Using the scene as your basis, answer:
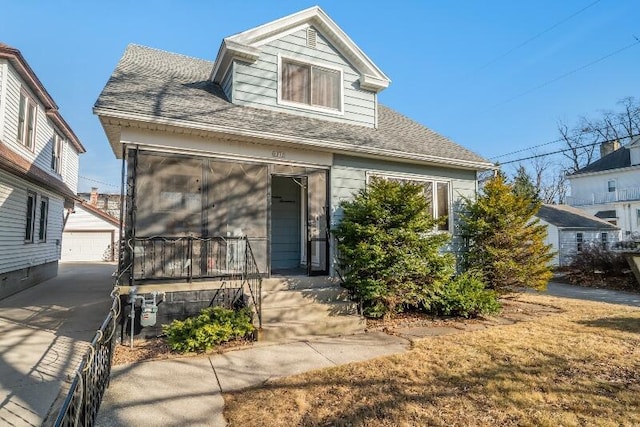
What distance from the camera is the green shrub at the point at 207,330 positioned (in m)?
5.00

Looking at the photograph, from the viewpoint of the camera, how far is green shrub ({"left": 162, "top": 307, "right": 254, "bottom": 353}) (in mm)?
5004

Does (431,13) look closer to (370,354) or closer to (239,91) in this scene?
(239,91)

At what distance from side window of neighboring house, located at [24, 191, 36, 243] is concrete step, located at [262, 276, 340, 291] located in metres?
9.33

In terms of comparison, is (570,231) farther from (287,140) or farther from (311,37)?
(287,140)

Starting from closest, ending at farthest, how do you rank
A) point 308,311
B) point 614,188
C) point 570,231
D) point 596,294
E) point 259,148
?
point 308,311, point 259,148, point 596,294, point 570,231, point 614,188

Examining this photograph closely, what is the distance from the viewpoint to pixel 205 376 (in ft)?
13.8

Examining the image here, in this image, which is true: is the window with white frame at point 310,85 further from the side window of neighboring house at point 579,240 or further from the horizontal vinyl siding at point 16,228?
the side window of neighboring house at point 579,240

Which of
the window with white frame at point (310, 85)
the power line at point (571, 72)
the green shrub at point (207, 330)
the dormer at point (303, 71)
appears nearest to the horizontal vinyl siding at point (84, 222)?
the dormer at point (303, 71)

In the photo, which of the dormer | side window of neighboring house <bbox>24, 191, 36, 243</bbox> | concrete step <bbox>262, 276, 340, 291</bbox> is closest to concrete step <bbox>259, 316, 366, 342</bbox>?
concrete step <bbox>262, 276, 340, 291</bbox>

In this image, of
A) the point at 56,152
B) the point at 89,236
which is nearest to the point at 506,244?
the point at 56,152

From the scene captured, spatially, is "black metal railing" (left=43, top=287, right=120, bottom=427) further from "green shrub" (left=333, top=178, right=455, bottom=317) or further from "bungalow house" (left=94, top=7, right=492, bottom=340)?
"green shrub" (left=333, top=178, right=455, bottom=317)

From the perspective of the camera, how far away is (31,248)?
456 inches

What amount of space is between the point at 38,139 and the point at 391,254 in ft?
42.6

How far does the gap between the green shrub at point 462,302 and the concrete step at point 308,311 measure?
1.85 m
